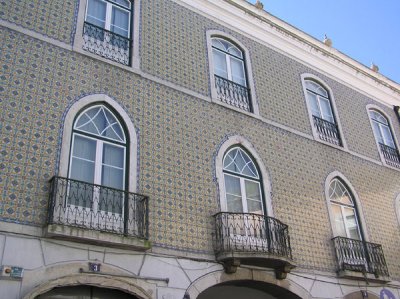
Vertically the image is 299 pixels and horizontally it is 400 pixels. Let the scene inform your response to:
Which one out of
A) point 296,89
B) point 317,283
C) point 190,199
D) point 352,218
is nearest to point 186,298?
point 190,199

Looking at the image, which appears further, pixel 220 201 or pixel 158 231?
pixel 220 201

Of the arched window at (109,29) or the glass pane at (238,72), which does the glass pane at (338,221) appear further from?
the arched window at (109,29)

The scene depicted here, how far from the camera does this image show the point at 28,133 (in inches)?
287

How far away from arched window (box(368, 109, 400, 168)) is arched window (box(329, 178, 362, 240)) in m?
2.79

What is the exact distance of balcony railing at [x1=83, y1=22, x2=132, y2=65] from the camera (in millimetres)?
8977

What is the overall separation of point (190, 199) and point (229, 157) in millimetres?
1744

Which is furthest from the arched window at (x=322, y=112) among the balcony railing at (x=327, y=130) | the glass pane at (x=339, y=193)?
the glass pane at (x=339, y=193)

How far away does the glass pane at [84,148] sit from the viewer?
25.7ft

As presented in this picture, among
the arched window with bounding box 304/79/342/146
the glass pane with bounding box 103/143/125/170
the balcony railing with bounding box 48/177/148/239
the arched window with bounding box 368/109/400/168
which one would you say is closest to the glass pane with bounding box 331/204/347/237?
the arched window with bounding box 304/79/342/146

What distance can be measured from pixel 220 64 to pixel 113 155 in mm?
4254

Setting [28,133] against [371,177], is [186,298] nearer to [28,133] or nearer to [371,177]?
[28,133]

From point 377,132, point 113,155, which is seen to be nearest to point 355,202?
point 377,132

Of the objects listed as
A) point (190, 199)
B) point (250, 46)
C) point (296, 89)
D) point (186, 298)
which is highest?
point (250, 46)

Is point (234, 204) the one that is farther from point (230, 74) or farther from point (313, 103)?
point (313, 103)
